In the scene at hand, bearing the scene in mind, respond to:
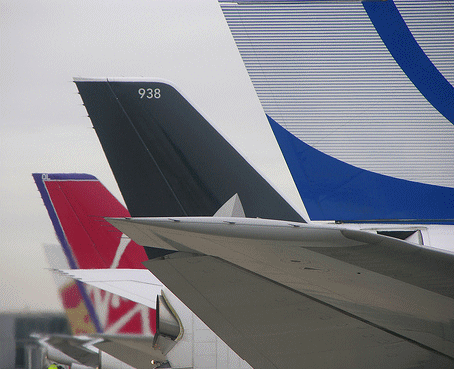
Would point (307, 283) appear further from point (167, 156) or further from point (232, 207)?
point (167, 156)

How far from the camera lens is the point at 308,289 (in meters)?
1.96

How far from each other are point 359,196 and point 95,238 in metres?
7.17

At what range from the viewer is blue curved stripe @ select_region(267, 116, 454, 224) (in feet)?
9.25

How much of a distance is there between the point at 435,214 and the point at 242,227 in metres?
1.66

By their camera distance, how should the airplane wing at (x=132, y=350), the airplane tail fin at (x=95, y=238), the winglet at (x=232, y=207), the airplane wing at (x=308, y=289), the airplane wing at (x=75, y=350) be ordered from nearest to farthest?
the airplane wing at (x=308, y=289) < the winglet at (x=232, y=207) < the airplane wing at (x=132, y=350) < the airplane tail fin at (x=95, y=238) < the airplane wing at (x=75, y=350)

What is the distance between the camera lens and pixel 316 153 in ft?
9.31

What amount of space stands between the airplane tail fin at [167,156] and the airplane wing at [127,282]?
212 cm

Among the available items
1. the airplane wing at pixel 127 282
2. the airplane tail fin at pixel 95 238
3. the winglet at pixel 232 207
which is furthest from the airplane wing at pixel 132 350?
the winglet at pixel 232 207

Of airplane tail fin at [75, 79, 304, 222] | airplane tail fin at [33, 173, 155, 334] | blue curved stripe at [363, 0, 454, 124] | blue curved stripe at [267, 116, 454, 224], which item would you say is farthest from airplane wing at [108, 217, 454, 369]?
airplane tail fin at [33, 173, 155, 334]

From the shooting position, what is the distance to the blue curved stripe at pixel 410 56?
2775 mm

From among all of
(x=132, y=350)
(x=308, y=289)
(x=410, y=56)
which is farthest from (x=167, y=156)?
(x=132, y=350)

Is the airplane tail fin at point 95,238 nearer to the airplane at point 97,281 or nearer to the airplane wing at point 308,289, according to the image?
the airplane at point 97,281

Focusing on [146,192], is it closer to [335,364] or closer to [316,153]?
[316,153]

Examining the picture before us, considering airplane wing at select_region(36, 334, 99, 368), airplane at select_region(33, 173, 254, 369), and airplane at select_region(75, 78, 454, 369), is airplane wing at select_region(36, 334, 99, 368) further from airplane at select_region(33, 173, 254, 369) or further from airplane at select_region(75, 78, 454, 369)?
airplane at select_region(75, 78, 454, 369)
